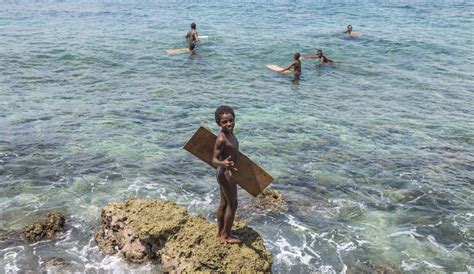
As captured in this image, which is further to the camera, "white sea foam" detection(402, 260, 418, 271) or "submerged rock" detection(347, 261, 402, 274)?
"white sea foam" detection(402, 260, 418, 271)

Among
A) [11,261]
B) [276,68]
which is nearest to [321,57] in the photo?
[276,68]

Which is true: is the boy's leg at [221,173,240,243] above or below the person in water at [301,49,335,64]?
above

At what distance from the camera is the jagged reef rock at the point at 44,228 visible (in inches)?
302

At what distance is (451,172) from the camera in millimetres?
10562

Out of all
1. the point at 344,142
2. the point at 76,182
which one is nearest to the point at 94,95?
the point at 76,182

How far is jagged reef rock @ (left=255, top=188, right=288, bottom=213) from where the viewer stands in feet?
29.1

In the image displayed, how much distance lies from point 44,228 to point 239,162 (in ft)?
13.8

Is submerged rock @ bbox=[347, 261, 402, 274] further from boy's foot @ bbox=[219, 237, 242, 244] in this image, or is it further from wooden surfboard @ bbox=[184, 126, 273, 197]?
wooden surfboard @ bbox=[184, 126, 273, 197]

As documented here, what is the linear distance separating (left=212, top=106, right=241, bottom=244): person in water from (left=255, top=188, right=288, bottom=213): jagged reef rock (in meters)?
2.53

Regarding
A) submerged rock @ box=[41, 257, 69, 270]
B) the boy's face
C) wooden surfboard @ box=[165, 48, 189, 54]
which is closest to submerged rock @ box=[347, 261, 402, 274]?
the boy's face

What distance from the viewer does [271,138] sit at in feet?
40.9

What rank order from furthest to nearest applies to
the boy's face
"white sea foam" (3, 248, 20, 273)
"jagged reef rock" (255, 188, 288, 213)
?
"jagged reef rock" (255, 188, 288, 213), "white sea foam" (3, 248, 20, 273), the boy's face

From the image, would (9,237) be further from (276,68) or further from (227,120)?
(276,68)

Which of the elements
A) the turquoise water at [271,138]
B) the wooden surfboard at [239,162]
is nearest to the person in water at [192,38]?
the turquoise water at [271,138]
